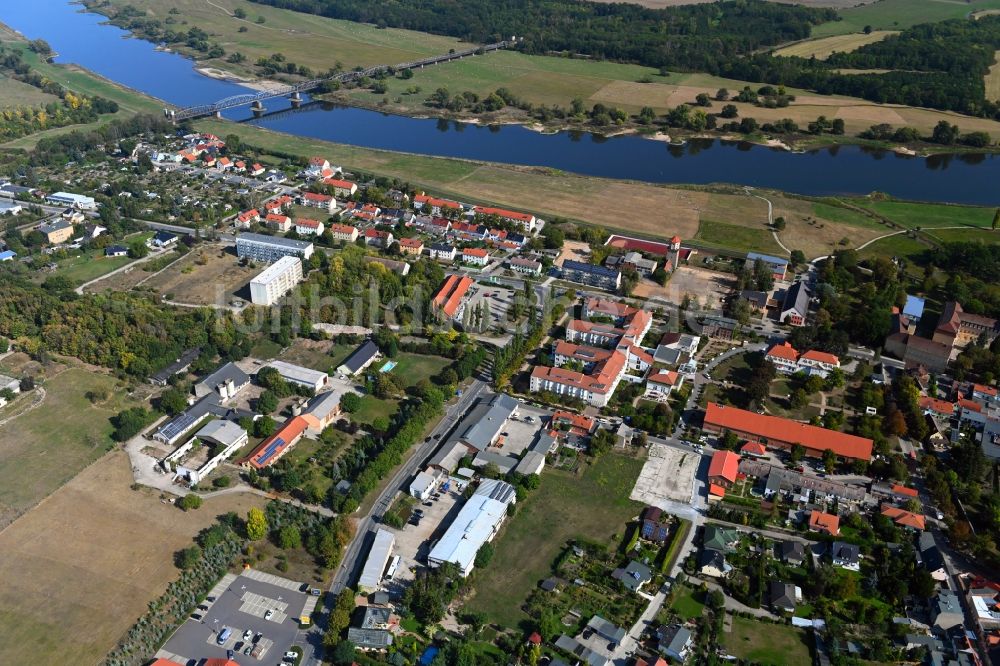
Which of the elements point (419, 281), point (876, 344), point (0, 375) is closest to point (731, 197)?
point (876, 344)

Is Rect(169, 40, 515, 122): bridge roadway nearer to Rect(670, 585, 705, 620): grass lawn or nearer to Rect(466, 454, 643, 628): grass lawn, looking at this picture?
Rect(466, 454, 643, 628): grass lawn

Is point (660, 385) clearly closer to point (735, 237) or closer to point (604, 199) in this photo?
point (735, 237)

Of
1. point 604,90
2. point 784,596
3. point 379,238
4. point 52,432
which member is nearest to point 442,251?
point 379,238

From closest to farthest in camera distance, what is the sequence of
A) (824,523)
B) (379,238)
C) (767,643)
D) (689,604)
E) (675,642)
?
(675,642) → (767,643) → (689,604) → (824,523) → (379,238)

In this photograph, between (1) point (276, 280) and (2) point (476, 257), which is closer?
(1) point (276, 280)

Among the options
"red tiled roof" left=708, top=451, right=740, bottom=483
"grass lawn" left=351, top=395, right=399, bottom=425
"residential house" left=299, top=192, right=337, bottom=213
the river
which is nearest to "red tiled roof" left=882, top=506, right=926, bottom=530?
"red tiled roof" left=708, top=451, right=740, bottom=483

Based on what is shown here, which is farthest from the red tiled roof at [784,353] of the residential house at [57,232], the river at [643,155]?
the residential house at [57,232]

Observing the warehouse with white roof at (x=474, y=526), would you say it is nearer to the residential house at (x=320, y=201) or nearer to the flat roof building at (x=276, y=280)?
the flat roof building at (x=276, y=280)

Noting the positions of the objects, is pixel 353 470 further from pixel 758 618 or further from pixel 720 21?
A: pixel 720 21
